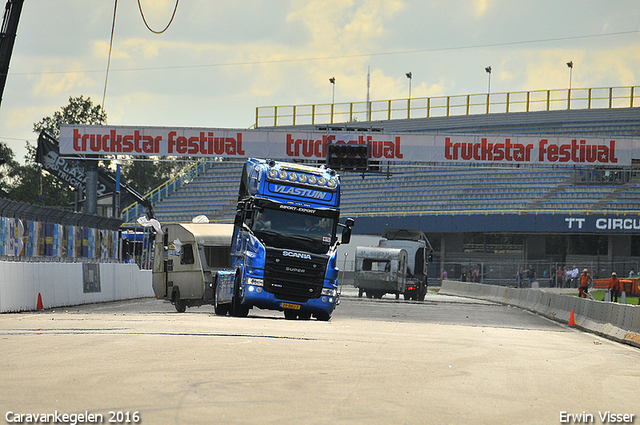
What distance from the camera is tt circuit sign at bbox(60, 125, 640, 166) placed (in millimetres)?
40469

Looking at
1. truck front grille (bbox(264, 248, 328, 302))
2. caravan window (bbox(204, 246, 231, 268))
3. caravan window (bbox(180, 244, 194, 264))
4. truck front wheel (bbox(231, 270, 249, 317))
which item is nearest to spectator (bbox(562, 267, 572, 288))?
caravan window (bbox(204, 246, 231, 268))

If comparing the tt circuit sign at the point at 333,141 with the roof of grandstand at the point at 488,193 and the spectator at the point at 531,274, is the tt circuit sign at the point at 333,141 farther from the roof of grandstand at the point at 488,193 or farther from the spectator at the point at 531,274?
the spectator at the point at 531,274

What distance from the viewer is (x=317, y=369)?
10.3m

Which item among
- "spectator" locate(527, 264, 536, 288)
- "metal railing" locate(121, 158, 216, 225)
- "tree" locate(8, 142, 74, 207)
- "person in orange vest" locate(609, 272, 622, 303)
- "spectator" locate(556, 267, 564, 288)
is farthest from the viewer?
"tree" locate(8, 142, 74, 207)

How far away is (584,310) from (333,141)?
61.8 ft

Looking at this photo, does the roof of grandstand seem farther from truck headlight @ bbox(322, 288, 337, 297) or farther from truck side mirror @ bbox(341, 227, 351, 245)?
truck headlight @ bbox(322, 288, 337, 297)

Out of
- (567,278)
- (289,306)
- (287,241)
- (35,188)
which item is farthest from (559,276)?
(35,188)

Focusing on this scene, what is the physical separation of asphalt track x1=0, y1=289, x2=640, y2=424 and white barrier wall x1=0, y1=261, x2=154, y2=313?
495 centimetres

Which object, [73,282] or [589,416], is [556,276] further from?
[589,416]

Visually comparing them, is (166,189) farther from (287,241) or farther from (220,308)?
(287,241)

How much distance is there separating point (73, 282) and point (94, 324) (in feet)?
32.0

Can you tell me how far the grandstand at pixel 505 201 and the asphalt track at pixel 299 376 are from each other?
40.1m

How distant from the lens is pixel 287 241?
20016 millimetres

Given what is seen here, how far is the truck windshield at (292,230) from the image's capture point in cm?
1991
